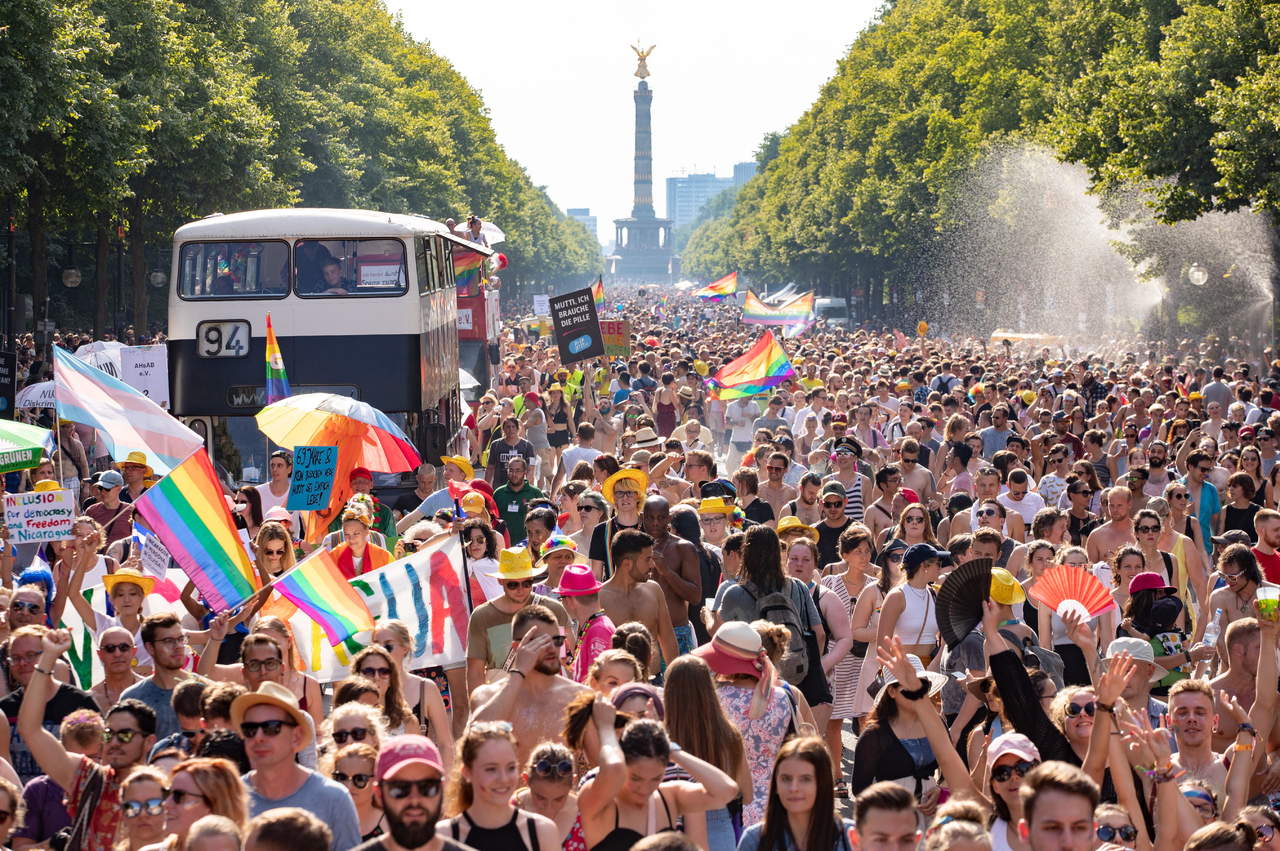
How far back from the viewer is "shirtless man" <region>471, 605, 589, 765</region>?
282 inches

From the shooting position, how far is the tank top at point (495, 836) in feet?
18.3

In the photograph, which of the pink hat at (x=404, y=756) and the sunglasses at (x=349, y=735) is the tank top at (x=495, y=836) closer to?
the pink hat at (x=404, y=756)

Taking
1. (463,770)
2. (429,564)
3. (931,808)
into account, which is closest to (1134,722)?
(931,808)

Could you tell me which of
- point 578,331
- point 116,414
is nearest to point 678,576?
point 116,414

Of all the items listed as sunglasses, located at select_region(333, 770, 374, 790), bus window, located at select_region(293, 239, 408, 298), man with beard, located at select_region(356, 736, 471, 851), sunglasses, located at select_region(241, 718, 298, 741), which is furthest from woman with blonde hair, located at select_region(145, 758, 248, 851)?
bus window, located at select_region(293, 239, 408, 298)

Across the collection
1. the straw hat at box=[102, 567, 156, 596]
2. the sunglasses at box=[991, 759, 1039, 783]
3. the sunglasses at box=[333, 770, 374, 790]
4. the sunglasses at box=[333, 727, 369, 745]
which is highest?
the straw hat at box=[102, 567, 156, 596]

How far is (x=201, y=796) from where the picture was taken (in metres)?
5.70

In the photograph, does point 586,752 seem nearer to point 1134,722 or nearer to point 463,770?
point 463,770

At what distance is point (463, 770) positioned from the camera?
5.70 metres

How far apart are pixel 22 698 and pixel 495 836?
2.62 meters

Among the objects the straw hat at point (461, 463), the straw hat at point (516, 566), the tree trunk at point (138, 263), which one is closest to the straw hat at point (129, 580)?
the straw hat at point (516, 566)

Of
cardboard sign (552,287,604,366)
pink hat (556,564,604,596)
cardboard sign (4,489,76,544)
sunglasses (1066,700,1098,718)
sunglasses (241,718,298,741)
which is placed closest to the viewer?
sunglasses (241,718,298,741)

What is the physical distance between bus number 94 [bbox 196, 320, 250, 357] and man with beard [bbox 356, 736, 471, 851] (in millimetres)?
12679

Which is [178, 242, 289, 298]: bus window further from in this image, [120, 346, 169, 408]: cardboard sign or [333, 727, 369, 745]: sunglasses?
[333, 727, 369, 745]: sunglasses
